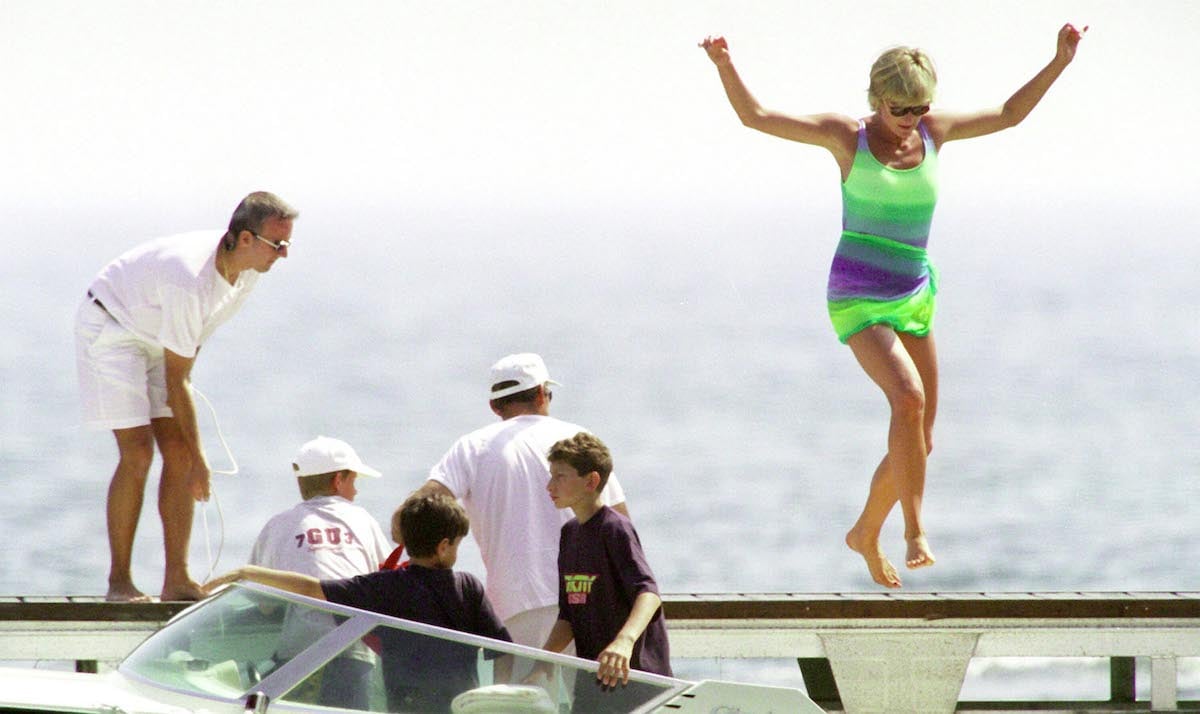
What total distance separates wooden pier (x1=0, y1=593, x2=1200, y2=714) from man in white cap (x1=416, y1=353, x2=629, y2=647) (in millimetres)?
764

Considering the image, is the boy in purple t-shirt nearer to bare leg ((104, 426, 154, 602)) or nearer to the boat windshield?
the boat windshield

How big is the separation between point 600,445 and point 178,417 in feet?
6.61

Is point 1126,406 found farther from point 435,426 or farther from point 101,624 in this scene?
point 101,624

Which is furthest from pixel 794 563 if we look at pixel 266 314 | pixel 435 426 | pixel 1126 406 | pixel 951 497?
pixel 266 314

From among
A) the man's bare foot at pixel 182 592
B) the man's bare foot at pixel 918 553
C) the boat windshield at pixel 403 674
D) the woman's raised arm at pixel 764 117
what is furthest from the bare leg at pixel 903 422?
the man's bare foot at pixel 182 592

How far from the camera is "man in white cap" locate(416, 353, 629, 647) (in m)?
5.42

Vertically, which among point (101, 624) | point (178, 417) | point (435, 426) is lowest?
point (101, 624)

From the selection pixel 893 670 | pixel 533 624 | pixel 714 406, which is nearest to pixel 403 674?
pixel 533 624

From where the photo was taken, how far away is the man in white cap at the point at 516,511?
5.42 meters

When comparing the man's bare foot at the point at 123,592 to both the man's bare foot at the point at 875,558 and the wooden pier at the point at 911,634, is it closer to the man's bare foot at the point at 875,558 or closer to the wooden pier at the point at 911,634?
the wooden pier at the point at 911,634

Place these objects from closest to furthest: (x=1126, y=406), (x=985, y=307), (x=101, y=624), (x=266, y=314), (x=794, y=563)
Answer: (x=101, y=624) < (x=794, y=563) < (x=1126, y=406) < (x=266, y=314) < (x=985, y=307)

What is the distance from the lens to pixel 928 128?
6.07 meters

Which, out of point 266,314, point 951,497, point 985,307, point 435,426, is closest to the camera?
point 951,497

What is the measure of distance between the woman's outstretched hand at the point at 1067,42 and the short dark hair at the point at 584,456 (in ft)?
7.53
